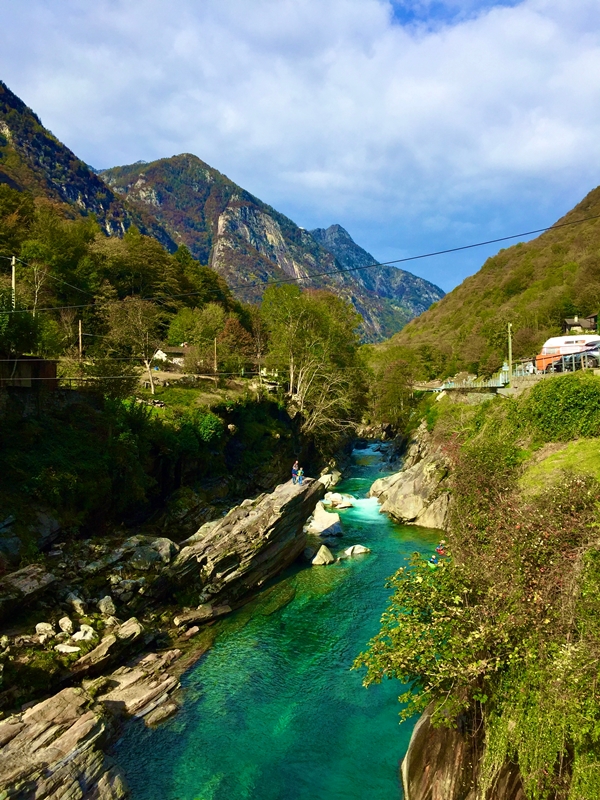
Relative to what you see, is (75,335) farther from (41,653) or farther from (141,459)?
(41,653)

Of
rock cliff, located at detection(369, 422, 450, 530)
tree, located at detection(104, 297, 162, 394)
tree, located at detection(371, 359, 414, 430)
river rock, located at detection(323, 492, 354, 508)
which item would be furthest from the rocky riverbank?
tree, located at detection(371, 359, 414, 430)

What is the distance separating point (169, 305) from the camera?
71938 millimetres

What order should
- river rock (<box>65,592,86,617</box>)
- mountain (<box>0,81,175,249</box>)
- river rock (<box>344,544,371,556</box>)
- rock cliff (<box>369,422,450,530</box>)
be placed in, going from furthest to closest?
mountain (<box>0,81,175,249</box>), rock cliff (<box>369,422,450,530</box>), river rock (<box>344,544,371,556</box>), river rock (<box>65,592,86,617</box>)

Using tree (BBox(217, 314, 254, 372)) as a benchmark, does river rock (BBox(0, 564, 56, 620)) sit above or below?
below

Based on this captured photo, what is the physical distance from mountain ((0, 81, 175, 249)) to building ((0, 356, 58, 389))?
117 metres

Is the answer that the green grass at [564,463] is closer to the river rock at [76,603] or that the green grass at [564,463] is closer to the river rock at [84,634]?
the river rock at [84,634]

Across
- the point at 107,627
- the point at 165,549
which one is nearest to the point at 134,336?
the point at 165,549

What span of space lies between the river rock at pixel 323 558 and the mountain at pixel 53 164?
126m

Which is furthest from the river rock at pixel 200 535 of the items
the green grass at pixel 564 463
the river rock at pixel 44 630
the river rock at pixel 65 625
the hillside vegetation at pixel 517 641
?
the green grass at pixel 564 463

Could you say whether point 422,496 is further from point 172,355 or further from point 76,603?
point 172,355

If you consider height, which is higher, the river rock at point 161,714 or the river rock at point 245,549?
the river rock at point 245,549

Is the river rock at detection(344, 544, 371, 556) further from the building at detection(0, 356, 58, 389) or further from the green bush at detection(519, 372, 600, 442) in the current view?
the building at detection(0, 356, 58, 389)

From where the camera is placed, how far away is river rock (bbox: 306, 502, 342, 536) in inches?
1251

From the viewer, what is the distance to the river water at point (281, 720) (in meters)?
11.9
